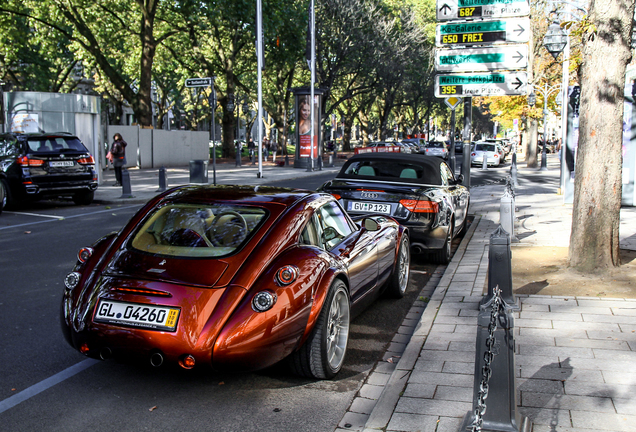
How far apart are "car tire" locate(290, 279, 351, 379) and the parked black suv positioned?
1161 centimetres

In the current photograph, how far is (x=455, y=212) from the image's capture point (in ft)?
30.1

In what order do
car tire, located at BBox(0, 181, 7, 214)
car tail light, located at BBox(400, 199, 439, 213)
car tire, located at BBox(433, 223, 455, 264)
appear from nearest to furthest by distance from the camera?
car tail light, located at BBox(400, 199, 439, 213) → car tire, located at BBox(433, 223, 455, 264) → car tire, located at BBox(0, 181, 7, 214)

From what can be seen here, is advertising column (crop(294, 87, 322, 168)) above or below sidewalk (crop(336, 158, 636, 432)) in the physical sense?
above

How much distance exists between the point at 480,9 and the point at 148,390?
10608mm

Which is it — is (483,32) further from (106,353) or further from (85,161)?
(106,353)

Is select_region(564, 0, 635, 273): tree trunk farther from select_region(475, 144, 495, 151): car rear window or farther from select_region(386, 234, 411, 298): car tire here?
select_region(475, 144, 495, 151): car rear window

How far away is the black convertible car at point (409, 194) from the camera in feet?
26.3

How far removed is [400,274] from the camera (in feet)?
21.7

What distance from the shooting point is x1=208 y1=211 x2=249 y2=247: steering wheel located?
4.27 meters

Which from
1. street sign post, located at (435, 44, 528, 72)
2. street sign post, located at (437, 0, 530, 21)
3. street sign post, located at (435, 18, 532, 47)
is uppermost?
street sign post, located at (437, 0, 530, 21)

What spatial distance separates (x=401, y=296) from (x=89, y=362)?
3344 mm

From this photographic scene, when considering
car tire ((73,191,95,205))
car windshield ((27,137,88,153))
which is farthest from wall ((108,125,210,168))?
car windshield ((27,137,88,153))

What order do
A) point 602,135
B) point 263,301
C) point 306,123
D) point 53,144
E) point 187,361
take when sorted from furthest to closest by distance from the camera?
point 306,123
point 53,144
point 602,135
point 263,301
point 187,361

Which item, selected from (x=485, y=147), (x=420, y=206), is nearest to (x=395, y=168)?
(x=420, y=206)
